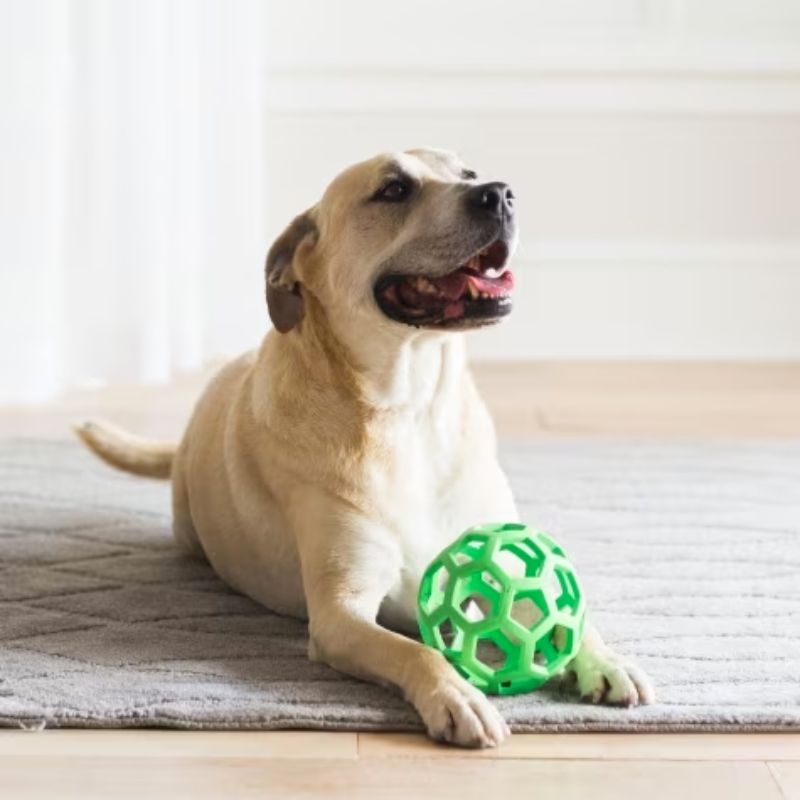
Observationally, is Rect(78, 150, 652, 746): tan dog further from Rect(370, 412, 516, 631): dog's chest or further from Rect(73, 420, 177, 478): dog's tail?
Rect(73, 420, 177, 478): dog's tail

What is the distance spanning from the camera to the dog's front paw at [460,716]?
168 cm

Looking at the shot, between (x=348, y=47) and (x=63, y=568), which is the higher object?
(x=348, y=47)

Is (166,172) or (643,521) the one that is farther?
(166,172)

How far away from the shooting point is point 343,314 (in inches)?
81.7

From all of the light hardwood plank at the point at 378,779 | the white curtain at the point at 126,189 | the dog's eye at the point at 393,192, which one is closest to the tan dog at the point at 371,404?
the dog's eye at the point at 393,192

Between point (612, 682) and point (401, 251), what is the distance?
Answer: 2.08ft

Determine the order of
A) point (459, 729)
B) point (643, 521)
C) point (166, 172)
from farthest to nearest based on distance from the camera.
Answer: point (166, 172)
point (643, 521)
point (459, 729)

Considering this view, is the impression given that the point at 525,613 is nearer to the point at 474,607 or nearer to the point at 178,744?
the point at 474,607

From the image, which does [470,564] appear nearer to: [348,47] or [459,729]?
[459,729]

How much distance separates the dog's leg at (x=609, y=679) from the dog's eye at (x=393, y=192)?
662mm

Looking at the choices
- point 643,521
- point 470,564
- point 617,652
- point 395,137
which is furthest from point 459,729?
point 395,137

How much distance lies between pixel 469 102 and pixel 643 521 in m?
2.07

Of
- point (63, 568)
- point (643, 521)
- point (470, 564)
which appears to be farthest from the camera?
point (643, 521)

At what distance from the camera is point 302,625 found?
2.15m
